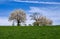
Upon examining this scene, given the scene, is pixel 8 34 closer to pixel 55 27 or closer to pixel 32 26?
pixel 32 26

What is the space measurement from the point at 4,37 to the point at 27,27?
7.06ft

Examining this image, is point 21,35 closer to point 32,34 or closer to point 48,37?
point 32,34

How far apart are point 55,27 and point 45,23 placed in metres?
0.61

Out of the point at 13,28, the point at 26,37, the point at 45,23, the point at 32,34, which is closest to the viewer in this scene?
the point at 26,37

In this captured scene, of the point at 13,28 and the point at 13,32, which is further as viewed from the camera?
the point at 13,28

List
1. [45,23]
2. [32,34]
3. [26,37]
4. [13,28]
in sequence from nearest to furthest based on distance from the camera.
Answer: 1. [26,37]
2. [32,34]
3. [13,28]
4. [45,23]

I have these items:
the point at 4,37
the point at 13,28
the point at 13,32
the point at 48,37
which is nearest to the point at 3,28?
the point at 13,28

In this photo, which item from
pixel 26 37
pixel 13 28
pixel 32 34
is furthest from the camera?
pixel 13 28

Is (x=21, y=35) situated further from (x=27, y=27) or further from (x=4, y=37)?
(x=27, y=27)

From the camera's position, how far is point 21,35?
767 centimetres

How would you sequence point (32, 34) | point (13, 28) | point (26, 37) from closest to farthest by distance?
point (26, 37), point (32, 34), point (13, 28)

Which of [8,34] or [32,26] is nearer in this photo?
[8,34]

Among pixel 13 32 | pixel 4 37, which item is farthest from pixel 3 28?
pixel 4 37

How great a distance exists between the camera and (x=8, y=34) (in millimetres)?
7852
